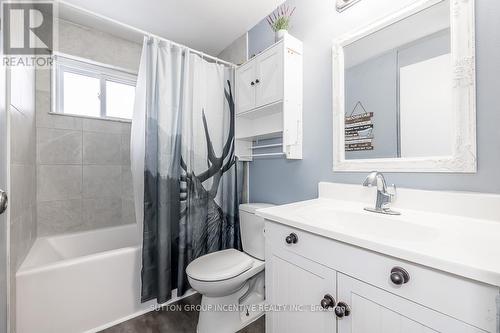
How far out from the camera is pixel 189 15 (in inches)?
68.7

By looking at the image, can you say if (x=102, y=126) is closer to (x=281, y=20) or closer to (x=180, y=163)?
(x=180, y=163)

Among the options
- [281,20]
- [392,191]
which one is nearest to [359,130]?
[392,191]

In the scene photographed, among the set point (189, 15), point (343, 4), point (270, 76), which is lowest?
point (270, 76)

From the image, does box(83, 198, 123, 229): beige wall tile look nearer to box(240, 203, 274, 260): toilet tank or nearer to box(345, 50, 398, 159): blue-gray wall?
box(240, 203, 274, 260): toilet tank

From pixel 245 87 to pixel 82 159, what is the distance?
159 cm

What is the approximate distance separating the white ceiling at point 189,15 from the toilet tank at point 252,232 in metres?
1.57

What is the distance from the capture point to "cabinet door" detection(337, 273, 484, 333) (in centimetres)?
53

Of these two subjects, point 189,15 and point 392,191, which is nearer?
point 392,191

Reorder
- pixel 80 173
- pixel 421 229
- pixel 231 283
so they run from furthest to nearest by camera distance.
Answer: pixel 80 173
pixel 231 283
pixel 421 229

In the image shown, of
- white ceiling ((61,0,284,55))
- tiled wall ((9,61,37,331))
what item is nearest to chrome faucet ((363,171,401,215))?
white ceiling ((61,0,284,55))

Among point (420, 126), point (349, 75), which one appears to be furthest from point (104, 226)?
point (420, 126)

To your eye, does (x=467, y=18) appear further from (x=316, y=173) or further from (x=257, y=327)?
(x=257, y=327)

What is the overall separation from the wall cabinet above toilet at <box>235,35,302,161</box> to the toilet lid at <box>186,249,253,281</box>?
2.49 ft

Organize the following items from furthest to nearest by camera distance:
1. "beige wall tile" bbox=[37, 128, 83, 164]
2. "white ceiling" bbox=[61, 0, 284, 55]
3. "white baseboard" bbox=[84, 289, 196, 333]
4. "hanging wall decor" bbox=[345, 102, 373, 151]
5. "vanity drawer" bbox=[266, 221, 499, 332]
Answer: "beige wall tile" bbox=[37, 128, 83, 164] → "white ceiling" bbox=[61, 0, 284, 55] → "white baseboard" bbox=[84, 289, 196, 333] → "hanging wall decor" bbox=[345, 102, 373, 151] → "vanity drawer" bbox=[266, 221, 499, 332]
